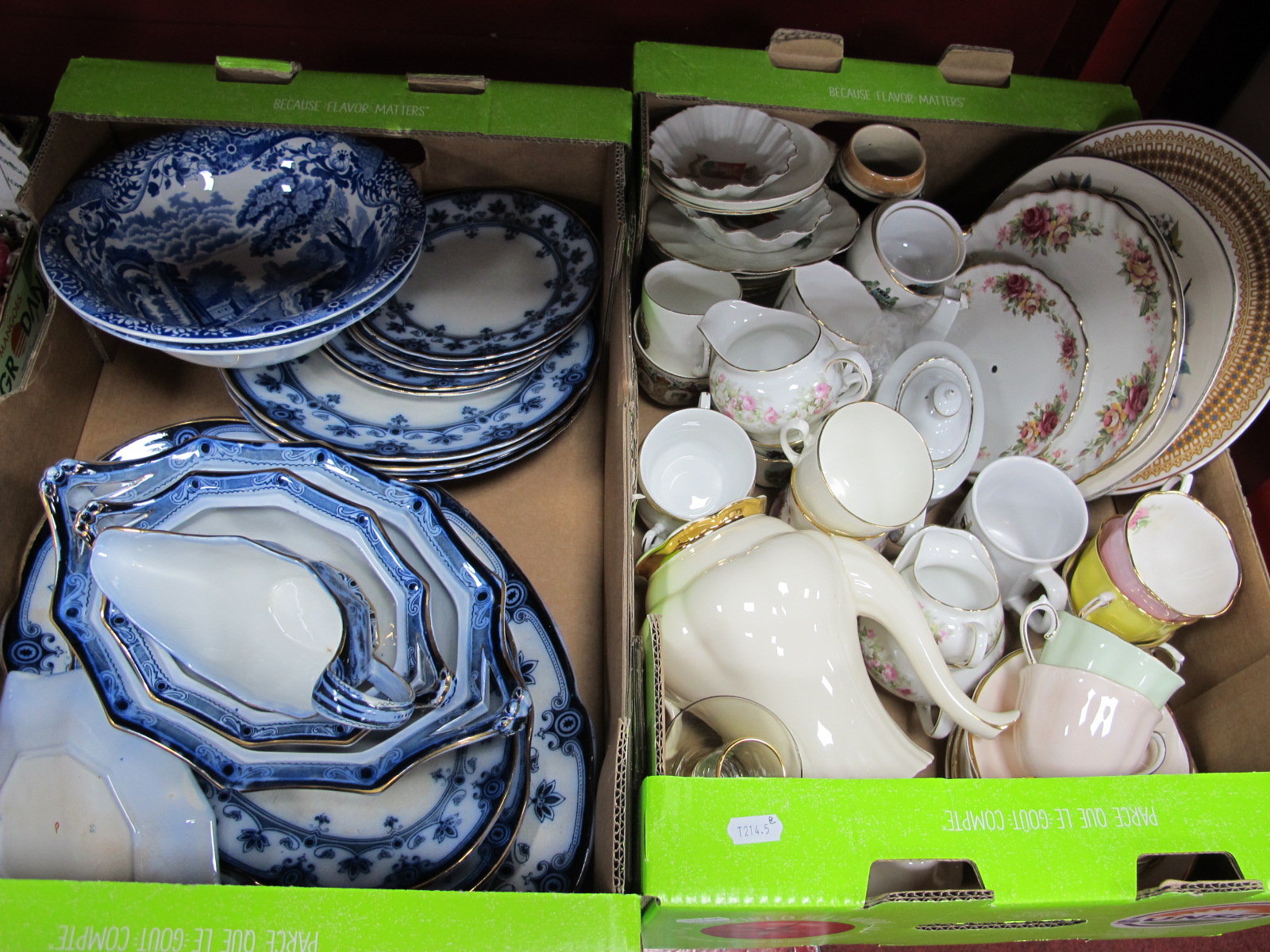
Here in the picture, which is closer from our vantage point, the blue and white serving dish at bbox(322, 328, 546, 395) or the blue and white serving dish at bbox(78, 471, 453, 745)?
the blue and white serving dish at bbox(78, 471, 453, 745)

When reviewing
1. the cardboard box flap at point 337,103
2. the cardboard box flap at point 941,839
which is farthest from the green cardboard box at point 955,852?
the cardboard box flap at point 337,103

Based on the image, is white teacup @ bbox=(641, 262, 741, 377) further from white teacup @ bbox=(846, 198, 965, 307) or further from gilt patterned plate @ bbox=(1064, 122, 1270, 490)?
gilt patterned plate @ bbox=(1064, 122, 1270, 490)

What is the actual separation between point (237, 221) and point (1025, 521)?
0.73 metres

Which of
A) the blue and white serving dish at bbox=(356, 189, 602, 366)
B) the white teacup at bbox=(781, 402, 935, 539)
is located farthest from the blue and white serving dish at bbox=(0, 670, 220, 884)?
the white teacup at bbox=(781, 402, 935, 539)

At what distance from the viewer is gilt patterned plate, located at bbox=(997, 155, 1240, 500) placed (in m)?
0.69

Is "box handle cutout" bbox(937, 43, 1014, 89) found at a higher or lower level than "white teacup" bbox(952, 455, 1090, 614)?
higher

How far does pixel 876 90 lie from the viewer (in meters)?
0.78

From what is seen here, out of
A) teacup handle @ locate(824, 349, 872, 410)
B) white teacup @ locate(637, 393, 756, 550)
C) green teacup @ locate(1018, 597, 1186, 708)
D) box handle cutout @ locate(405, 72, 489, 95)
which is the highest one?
box handle cutout @ locate(405, 72, 489, 95)

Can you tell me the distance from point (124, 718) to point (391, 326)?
396 mm

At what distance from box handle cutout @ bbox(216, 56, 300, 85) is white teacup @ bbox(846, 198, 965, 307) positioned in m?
0.50

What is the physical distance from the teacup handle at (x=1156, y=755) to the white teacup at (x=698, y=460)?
→ 35 cm

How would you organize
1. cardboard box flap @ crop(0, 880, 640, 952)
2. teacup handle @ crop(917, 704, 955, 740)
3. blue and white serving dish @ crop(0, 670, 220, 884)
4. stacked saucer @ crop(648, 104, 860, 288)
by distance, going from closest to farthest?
1. cardboard box flap @ crop(0, 880, 640, 952)
2. blue and white serving dish @ crop(0, 670, 220, 884)
3. teacup handle @ crop(917, 704, 955, 740)
4. stacked saucer @ crop(648, 104, 860, 288)

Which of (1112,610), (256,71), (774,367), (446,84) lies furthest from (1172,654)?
(256,71)

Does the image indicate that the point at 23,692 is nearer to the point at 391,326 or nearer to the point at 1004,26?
the point at 391,326
